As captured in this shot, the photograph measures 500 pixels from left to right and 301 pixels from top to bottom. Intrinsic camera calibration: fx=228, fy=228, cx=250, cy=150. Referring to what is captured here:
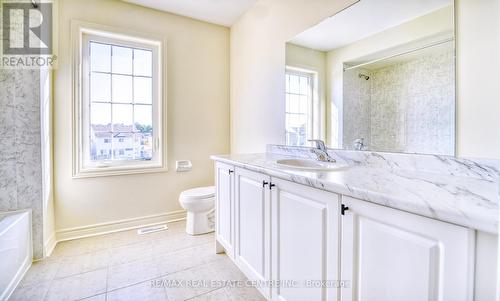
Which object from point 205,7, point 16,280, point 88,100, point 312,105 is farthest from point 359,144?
point 88,100

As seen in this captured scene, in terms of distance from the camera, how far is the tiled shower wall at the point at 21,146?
5.64 feet

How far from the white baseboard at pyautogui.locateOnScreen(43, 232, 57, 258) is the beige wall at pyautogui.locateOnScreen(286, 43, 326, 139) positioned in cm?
241

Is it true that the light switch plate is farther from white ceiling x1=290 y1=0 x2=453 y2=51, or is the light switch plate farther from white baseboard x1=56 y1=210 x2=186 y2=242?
white ceiling x1=290 y1=0 x2=453 y2=51

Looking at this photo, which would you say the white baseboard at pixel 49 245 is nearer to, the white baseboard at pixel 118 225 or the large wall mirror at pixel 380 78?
the white baseboard at pixel 118 225

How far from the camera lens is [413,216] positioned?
0.66 m

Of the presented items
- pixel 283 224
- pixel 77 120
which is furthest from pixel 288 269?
pixel 77 120

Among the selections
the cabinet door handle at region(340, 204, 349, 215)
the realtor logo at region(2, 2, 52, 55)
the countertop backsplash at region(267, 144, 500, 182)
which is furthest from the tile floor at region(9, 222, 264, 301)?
the realtor logo at region(2, 2, 52, 55)

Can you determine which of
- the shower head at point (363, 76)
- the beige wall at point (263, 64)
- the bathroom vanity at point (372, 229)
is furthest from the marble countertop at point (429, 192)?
the beige wall at point (263, 64)

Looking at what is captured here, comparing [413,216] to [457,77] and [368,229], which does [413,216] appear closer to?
[368,229]

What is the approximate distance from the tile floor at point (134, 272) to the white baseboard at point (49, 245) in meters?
0.05

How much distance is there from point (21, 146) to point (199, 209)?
4.95 ft

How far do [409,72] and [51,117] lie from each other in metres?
2.81

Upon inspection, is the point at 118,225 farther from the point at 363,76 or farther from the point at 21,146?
the point at 363,76

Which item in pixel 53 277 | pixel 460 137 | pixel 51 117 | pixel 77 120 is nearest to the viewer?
pixel 460 137
